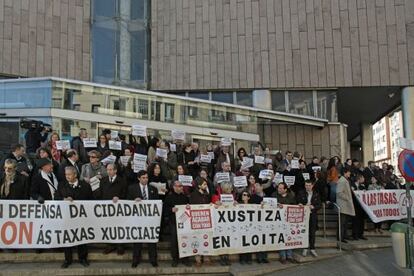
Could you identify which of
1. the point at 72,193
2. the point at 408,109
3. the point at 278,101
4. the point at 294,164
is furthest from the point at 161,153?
the point at 408,109

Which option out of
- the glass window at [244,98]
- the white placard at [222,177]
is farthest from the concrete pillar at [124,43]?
the white placard at [222,177]

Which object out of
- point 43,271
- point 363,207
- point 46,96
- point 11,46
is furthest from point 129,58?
point 43,271

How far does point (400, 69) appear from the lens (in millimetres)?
22547

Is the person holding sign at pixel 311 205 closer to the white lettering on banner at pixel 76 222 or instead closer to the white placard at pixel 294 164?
the white placard at pixel 294 164

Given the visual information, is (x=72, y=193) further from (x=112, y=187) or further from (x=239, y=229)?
(x=239, y=229)

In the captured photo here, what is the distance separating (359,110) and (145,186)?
23.5m

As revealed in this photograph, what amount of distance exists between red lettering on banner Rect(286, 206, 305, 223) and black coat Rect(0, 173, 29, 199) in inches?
214

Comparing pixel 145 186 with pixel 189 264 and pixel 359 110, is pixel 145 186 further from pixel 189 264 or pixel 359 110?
pixel 359 110

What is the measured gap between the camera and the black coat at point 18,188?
882 centimetres

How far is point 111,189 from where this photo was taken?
9148mm

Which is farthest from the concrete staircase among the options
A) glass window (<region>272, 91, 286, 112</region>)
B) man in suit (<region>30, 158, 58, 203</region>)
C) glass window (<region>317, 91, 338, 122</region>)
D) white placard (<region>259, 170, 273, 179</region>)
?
glass window (<region>317, 91, 338, 122</region>)

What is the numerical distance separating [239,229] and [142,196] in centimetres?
212

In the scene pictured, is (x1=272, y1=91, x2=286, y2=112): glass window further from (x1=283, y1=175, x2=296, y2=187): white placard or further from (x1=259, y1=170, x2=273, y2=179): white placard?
(x1=259, y1=170, x2=273, y2=179): white placard

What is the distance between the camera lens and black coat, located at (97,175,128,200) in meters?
9.14
